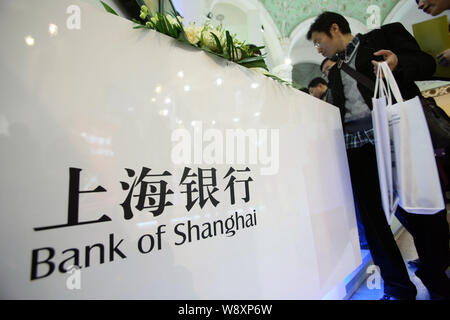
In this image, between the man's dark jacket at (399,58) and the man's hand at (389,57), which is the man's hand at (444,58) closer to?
the man's dark jacket at (399,58)

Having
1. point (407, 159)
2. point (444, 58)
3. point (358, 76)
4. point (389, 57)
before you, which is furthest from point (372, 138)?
point (444, 58)

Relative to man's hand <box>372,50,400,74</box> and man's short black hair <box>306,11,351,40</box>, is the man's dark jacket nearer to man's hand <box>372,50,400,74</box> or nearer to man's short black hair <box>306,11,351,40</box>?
man's hand <box>372,50,400,74</box>

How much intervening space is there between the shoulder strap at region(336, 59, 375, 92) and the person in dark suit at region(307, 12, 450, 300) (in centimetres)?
6

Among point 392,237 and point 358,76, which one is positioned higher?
point 358,76

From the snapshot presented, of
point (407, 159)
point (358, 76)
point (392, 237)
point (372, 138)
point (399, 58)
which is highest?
point (399, 58)

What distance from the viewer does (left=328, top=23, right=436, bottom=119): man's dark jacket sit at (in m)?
1.40

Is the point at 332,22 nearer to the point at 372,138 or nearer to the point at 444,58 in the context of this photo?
the point at 444,58

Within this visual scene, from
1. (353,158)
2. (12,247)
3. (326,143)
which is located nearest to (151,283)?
(12,247)

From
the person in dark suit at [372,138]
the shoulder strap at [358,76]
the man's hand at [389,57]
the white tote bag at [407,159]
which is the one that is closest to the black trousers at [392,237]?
the person in dark suit at [372,138]

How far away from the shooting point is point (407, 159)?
43.5 inches

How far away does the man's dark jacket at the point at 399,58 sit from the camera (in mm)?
1396

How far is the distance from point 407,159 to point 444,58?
3.50 feet

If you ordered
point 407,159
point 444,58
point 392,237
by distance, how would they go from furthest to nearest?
point 444,58
point 392,237
point 407,159

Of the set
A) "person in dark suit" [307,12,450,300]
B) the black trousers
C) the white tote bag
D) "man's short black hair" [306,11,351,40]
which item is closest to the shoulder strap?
"person in dark suit" [307,12,450,300]
